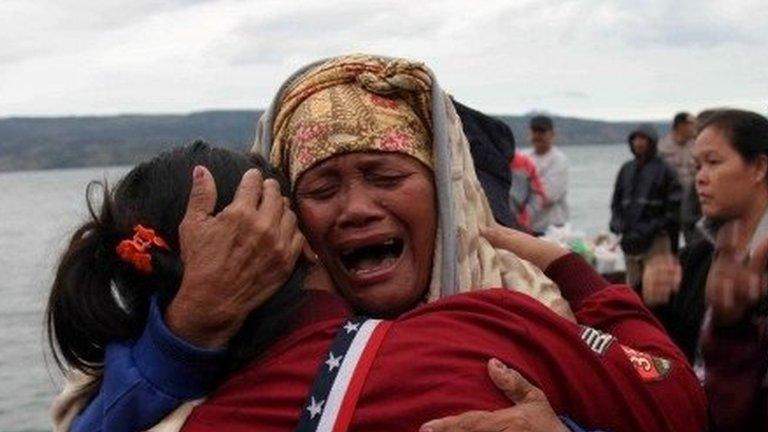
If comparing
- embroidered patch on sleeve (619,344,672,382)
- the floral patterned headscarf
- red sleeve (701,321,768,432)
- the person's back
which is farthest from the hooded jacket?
embroidered patch on sleeve (619,344,672,382)

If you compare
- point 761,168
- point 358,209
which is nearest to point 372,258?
point 358,209

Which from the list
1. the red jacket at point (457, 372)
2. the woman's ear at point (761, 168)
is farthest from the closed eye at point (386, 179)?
the woman's ear at point (761, 168)

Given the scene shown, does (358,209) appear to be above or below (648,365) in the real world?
above

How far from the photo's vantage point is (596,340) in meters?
2.14

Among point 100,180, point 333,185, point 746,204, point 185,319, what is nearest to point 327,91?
point 333,185

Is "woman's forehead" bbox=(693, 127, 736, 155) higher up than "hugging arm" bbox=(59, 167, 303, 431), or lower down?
lower down

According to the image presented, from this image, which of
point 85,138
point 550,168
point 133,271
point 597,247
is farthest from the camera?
point 85,138

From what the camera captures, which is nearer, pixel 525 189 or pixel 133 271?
pixel 133 271

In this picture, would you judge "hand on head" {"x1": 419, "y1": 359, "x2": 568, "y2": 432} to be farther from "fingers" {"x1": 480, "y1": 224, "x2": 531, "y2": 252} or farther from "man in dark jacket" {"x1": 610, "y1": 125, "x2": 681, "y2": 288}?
"man in dark jacket" {"x1": 610, "y1": 125, "x2": 681, "y2": 288}

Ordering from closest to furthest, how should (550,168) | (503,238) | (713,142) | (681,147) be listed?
(503,238) → (713,142) → (550,168) → (681,147)

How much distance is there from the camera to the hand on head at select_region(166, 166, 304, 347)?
201 cm

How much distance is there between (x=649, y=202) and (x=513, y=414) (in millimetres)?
8508

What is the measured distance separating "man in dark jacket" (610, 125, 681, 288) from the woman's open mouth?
7567 millimetres

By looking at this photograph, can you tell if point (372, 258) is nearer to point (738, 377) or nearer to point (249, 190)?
point (249, 190)
